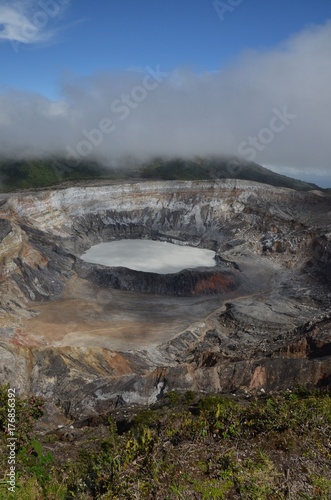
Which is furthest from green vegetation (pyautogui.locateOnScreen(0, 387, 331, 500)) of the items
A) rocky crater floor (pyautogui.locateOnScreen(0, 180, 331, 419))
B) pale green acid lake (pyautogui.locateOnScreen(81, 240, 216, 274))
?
pale green acid lake (pyautogui.locateOnScreen(81, 240, 216, 274))

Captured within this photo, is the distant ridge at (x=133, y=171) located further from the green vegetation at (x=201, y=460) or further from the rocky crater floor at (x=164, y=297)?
the green vegetation at (x=201, y=460)

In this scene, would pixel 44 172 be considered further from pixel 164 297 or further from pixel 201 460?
pixel 201 460

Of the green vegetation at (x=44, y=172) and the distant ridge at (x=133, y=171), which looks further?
the distant ridge at (x=133, y=171)

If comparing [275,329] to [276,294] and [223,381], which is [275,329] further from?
[223,381]

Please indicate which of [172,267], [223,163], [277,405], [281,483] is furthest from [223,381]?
[223,163]

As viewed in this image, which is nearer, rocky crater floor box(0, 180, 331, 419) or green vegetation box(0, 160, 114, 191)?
rocky crater floor box(0, 180, 331, 419)

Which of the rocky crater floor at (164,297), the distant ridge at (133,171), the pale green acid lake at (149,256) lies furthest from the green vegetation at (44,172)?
the pale green acid lake at (149,256)

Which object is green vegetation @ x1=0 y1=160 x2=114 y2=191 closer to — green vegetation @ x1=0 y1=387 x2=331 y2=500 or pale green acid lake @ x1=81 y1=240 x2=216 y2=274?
pale green acid lake @ x1=81 y1=240 x2=216 y2=274
